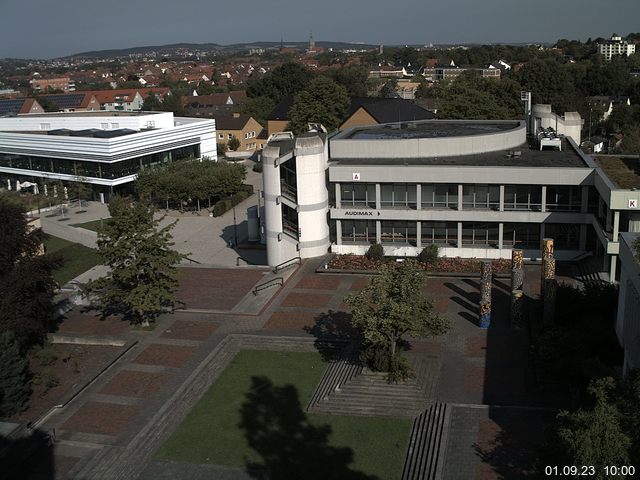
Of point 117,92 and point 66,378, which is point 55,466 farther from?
point 117,92

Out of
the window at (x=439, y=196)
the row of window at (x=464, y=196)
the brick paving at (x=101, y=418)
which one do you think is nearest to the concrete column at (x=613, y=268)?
the row of window at (x=464, y=196)

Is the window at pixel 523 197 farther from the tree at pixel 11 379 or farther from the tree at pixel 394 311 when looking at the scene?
the tree at pixel 11 379

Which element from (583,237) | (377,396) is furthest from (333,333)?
(583,237)

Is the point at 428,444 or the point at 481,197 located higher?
the point at 481,197

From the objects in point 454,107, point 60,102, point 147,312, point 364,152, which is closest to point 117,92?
point 60,102

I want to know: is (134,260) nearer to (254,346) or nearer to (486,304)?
(254,346)

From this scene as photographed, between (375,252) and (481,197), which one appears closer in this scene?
(481,197)
